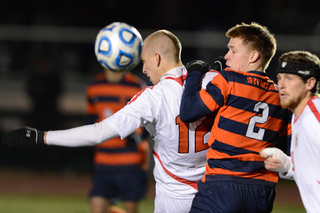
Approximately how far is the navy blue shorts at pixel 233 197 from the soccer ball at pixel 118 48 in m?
1.51

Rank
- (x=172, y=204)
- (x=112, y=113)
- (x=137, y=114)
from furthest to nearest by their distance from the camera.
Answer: (x=112, y=113) < (x=172, y=204) < (x=137, y=114)

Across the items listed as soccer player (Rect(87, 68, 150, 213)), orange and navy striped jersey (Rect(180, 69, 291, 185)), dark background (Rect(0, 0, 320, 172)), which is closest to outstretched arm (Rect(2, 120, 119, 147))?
orange and navy striped jersey (Rect(180, 69, 291, 185))

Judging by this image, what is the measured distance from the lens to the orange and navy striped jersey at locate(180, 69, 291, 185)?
2477mm

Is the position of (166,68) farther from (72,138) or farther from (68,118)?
(68,118)

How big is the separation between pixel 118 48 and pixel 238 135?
5.08 feet

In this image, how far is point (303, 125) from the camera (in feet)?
7.38

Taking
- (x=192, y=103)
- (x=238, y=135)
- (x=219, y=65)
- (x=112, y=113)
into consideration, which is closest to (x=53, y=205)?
(x=112, y=113)

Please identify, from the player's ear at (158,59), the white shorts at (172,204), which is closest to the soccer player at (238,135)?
the white shorts at (172,204)

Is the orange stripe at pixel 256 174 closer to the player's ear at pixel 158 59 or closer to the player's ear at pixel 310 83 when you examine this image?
the player's ear at pixel 310 83

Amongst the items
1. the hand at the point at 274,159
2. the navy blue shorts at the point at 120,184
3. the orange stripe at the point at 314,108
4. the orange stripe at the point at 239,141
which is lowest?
the navy blue shorts at the point at 120,184

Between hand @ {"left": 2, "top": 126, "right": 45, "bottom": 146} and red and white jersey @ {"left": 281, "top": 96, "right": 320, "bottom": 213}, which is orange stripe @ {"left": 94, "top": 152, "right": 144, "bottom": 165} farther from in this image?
red and white jersey @ {"left": 281, "top": 96, "right": 320, "bottom": 213}

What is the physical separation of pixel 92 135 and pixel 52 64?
7.32 meters

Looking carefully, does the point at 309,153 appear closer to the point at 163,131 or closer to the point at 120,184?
the point at 163,131

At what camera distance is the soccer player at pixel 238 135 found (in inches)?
97.4
